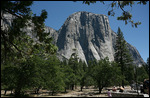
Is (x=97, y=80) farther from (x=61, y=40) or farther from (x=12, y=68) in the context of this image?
(x=61, y=40)

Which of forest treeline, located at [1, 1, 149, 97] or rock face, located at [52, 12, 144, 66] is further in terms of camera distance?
rock face, located at [52, 12, 144, 66]

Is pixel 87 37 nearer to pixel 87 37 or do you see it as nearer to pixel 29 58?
pixel 87 37

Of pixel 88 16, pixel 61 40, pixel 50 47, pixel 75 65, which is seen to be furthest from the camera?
pixel 88 16

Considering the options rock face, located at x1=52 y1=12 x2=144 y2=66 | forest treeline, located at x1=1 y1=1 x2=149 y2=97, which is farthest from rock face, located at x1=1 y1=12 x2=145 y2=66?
forest treeline, located at x1=1 y1=1 x2=149 y2=97

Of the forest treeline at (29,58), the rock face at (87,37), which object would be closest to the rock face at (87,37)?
the rock face at (87,37)

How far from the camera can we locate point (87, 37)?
159 m

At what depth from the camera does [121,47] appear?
1478 inches

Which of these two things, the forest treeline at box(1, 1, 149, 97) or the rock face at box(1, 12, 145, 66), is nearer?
the forest treeline at box(1, 1, 149, 97)

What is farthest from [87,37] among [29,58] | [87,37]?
[29,58]

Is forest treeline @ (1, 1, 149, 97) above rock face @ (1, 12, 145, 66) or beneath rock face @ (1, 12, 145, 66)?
beneath

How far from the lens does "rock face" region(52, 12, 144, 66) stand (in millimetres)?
146000

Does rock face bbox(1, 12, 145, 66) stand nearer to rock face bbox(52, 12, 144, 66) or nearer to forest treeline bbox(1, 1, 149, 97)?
rock face bbox(52, 12, 144, 66)

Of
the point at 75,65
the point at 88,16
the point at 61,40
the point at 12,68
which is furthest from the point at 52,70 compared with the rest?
the point at 88,16

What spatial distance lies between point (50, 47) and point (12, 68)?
462 inches
